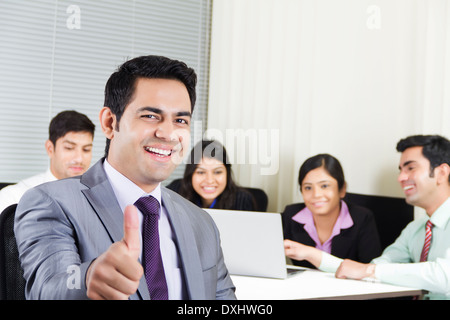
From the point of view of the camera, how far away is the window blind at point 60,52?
3750mm

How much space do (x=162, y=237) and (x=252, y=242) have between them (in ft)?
3.02

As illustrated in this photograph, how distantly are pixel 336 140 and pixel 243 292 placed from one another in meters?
1.85

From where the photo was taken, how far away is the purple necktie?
3.84 feet

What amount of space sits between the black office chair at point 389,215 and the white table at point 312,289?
2.88ft

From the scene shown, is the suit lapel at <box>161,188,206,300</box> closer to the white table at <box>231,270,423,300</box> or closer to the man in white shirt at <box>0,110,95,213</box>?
the white table at <box>231,270,423,300</box>

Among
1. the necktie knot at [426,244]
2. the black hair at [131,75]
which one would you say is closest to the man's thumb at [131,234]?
the black hair at [131,75]

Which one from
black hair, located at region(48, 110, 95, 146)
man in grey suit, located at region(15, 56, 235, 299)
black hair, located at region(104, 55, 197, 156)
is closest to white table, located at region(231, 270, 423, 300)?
man in grey suit, located at region(15, 56, 235, 299)

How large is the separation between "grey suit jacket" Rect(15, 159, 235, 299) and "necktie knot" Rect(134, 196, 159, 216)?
0.21ft

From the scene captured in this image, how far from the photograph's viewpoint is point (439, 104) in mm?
2955

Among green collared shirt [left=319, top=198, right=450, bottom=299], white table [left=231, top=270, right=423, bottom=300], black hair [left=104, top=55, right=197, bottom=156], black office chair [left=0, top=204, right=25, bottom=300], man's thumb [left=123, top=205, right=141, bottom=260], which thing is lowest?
white table [left=231, top=270, right=423, bottom=300]

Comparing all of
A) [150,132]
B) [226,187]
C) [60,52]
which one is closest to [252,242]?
[150,132]

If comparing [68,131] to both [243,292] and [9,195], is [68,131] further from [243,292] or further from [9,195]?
[243,292]
